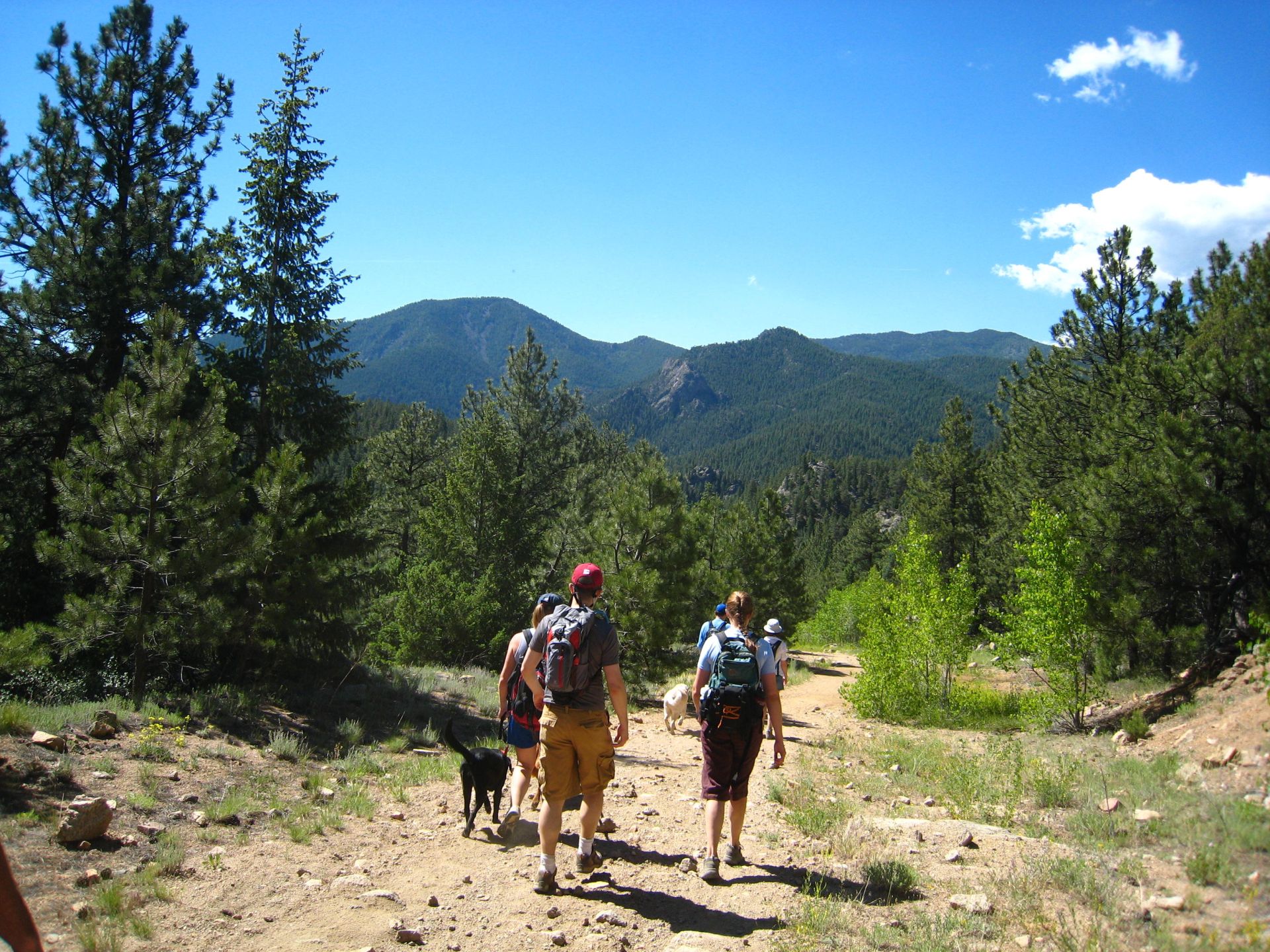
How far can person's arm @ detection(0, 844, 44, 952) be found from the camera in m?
1.96

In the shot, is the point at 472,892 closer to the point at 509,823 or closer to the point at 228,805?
the point at 509,823

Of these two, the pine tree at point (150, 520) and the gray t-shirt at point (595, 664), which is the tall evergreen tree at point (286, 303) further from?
the gray t-shirt at point (595, 664)

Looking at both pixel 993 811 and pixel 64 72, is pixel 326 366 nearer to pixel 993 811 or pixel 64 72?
pixel 64 72

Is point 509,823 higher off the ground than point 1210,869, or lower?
lower

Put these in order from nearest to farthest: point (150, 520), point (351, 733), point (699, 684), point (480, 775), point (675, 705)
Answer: point (699, 684) < point (480, 775) < point (150, 520) < point (351, 733) < point (675, 705)

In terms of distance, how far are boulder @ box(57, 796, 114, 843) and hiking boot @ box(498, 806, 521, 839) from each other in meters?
2.96

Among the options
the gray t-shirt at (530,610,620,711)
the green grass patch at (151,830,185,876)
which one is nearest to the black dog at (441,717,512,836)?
the gray t-shirt at (530,610,620,711)

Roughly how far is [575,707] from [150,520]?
23.5ft

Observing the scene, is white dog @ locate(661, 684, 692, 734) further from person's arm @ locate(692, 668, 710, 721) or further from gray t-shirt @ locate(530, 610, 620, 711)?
gray t-shirt @ locate(530, 610, 620, 711)

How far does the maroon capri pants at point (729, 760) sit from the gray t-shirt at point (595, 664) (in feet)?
2.96

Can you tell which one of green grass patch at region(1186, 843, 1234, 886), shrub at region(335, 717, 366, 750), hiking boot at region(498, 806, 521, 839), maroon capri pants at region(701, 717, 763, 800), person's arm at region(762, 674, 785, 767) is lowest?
shrub at region(335, 717, 366, 750)

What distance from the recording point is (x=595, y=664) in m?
5.05

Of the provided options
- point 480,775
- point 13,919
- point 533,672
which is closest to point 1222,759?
point 533,672

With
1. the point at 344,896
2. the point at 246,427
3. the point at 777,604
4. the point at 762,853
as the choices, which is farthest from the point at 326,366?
the point at 777,604
